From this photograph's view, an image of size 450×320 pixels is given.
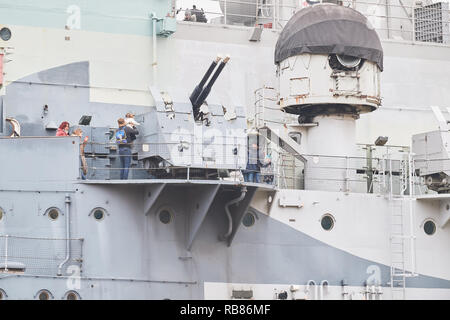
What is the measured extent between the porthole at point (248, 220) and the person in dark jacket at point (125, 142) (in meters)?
2.45

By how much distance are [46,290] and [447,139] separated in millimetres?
8724

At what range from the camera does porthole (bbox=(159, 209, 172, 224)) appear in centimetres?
2295

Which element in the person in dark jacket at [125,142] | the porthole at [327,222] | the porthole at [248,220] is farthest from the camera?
the porthole at [327,222]

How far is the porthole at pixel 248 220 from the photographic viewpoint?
23.7m

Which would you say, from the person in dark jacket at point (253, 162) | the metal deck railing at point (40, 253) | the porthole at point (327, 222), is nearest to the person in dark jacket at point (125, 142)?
the metal deck railing at point (40, 253)

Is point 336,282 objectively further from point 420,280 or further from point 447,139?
point 447,139

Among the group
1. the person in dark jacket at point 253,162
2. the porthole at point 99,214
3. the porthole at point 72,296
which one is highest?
the person in dark jacket at point 253,162

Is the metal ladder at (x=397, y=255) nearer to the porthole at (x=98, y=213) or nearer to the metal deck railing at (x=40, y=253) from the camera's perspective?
the porthole at (x=98, y=213)

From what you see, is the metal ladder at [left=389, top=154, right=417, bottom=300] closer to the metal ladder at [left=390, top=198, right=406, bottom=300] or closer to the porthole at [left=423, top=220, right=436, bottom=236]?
the metal ladder at [left=390, top=198, right=406, bottom=300]

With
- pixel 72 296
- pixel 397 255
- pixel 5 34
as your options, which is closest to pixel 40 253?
pixel 72 296

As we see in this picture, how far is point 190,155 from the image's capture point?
22.4m

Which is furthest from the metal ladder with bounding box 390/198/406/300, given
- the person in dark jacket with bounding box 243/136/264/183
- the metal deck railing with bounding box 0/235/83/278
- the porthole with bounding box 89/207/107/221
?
the metal deck railing with bounding box 0/235/83/278

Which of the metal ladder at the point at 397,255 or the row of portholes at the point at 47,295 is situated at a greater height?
the metal ladder at the point at 397,255

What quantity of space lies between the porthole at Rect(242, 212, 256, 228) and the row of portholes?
3576mm
